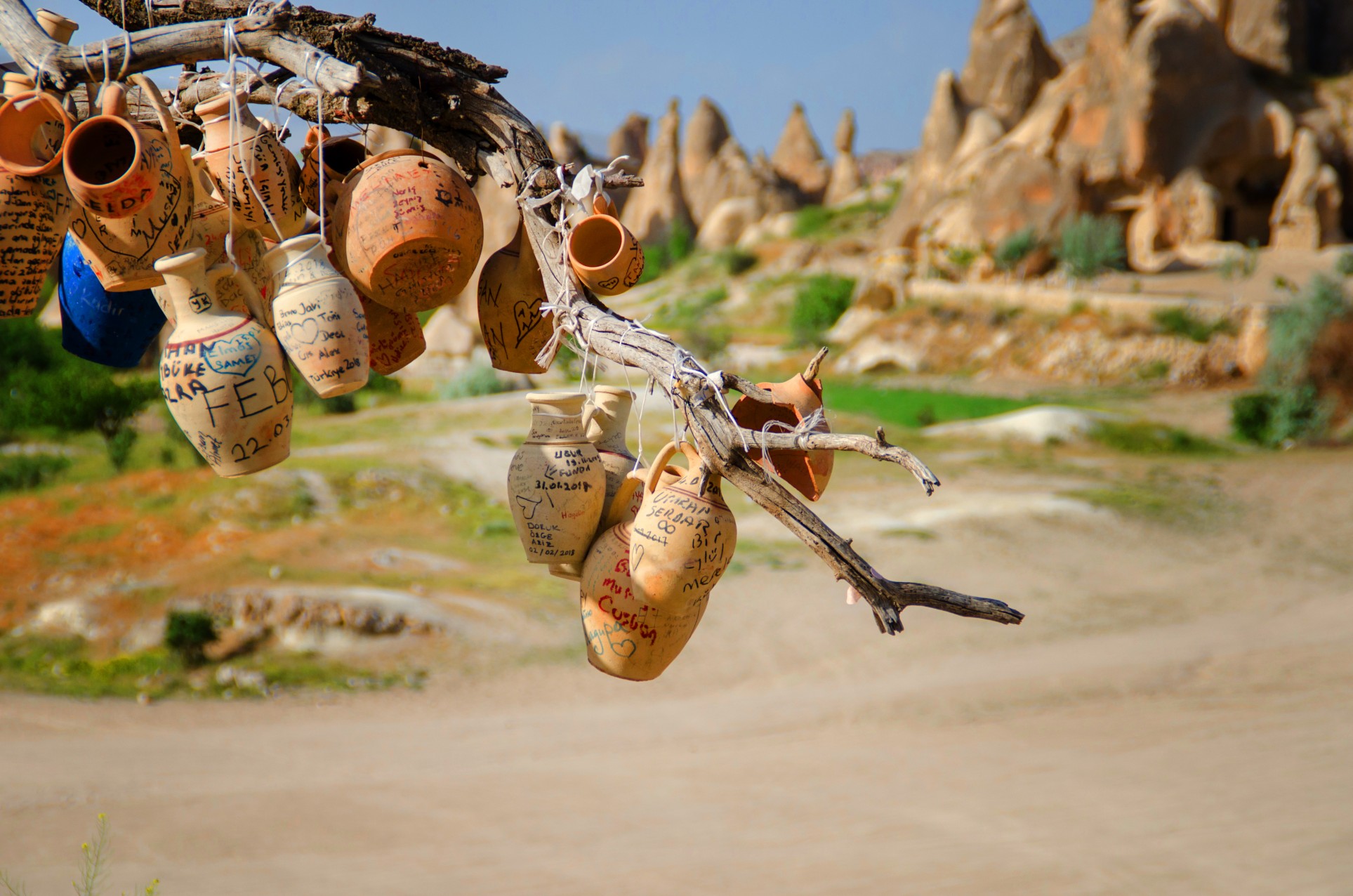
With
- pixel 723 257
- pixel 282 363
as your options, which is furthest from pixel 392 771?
pixel 723 257

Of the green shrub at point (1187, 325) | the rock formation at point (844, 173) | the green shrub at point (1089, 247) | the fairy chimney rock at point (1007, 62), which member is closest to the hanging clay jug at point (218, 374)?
the green shrub at point (1187, 325)

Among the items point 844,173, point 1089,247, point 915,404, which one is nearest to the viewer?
point 915,404

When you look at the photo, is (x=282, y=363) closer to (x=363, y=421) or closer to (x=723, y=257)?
(x=363, y=421)

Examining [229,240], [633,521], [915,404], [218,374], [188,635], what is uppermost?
[229,240]

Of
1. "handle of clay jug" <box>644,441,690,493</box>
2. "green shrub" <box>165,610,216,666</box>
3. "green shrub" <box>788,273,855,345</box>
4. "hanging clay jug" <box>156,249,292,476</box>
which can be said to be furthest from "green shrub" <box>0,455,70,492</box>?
"green shrub" <box>788,273,855,345</box>

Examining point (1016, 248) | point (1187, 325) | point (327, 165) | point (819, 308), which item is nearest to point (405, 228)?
point (327, 165)

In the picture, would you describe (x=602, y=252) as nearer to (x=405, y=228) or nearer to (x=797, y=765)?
(x=405, y=228)

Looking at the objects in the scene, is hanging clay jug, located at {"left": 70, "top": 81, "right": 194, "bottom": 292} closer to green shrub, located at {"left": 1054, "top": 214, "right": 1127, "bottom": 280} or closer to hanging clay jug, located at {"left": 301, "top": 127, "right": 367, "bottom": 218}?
hanging clay jug, located at {"left": 301, "top": 127, "right": 367, "bottom": 218}

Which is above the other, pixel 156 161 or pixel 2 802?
pixel 156 161
